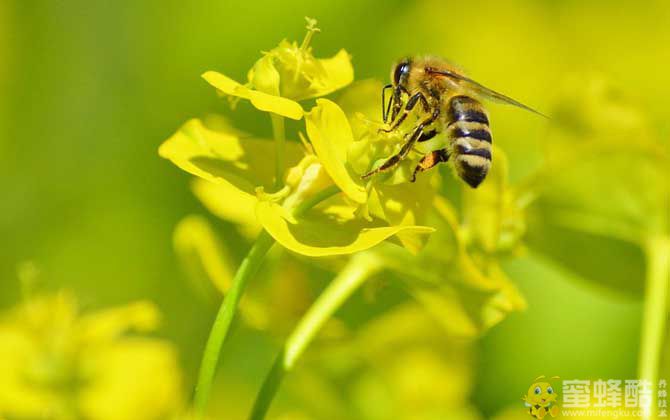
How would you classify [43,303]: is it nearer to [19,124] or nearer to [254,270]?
[254,270]

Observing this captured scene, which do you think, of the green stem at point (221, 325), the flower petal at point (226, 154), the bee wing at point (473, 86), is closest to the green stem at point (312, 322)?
the green stem at point (221, 325)

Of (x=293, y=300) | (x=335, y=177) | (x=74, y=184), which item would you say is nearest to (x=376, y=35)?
(x=74, y=184)

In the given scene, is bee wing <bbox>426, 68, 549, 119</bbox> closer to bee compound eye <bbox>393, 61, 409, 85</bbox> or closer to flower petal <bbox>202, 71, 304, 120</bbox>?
bee compound eye <bbox>393, 61, 409, 85</bbox>

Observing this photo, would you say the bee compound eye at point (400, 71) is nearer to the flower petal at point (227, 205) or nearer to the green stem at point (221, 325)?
the flower petal at point (227, 205)

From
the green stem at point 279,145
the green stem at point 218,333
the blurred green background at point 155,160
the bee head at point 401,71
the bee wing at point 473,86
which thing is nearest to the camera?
the green stem at point 218,333

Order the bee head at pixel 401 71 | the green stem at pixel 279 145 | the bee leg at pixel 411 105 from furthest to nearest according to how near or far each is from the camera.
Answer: the bee head at pixel 401 71 → the bee leg at pixel 411 105 → the green stem at pixel 279 145
